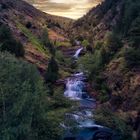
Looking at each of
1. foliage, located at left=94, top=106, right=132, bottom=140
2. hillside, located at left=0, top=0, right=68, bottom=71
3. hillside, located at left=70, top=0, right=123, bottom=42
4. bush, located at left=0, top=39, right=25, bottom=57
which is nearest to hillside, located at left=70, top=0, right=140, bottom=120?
hillside, located at left=70, top=0, right=123, bottom=42

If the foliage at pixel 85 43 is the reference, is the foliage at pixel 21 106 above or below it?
below

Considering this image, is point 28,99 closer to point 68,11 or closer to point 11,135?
point 11,135

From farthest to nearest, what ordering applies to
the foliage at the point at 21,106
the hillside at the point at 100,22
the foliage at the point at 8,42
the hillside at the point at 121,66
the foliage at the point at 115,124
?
the hillside at the point at 100,22, the foliage at the point at 8,42, the hillside at the point at 121,66, the foliage at the point at 115,124, the foliage at the point at 21,106

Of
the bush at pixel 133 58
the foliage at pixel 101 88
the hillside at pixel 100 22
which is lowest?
the foliage at pixel 101 88

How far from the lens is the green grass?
8938 centimetres

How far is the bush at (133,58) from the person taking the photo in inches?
2758

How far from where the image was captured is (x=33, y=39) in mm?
93000

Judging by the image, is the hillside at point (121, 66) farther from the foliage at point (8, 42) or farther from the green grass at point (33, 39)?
the foliage at point (8, 42)

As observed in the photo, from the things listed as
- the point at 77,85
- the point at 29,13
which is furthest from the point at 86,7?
the point at 77,85

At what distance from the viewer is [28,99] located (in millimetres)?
38969

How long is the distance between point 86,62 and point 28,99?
1667 inches

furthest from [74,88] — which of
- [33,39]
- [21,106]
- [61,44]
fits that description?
[61,44]

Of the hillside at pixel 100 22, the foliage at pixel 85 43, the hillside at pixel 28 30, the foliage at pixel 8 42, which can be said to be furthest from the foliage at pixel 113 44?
the foliage at pixel 85 43

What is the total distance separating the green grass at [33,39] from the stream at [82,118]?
10555mm
